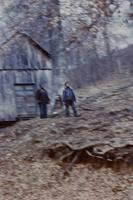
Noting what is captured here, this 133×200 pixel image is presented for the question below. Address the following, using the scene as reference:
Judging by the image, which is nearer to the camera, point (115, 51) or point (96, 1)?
point (96, 1)

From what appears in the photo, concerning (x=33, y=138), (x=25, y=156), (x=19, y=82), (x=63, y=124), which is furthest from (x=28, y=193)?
(x=19, y=82)

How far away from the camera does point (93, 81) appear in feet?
150

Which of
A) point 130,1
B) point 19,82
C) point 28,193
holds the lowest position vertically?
point 28,193

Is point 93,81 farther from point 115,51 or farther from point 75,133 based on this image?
point 75,133

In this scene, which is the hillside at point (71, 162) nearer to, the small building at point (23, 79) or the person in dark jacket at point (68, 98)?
the person in dark jacket at point (68, 98)

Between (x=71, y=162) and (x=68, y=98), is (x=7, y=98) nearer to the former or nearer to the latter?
(x=68, y=98)

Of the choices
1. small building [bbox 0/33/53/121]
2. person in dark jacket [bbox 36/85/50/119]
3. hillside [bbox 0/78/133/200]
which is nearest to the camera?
hillside [bbox 0/78/133/200]

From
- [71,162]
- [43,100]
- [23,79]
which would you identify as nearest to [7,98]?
[23,79]

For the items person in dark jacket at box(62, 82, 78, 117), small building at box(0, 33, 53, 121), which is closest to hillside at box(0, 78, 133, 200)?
person in dark jacket at box(62, 82, 78, 117)

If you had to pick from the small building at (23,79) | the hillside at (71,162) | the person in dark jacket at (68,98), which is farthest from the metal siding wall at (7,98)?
the hillside at (71,162)

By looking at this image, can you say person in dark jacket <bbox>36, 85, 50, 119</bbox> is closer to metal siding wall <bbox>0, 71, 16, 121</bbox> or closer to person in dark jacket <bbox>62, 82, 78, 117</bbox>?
person in dark jacket <bbox>62, 82, 78, 117</bbox>

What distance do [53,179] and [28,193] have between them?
3.07ft

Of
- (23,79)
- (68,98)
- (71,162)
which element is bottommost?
(71,162)

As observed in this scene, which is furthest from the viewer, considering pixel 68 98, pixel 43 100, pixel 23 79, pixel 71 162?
pixel 23 79
